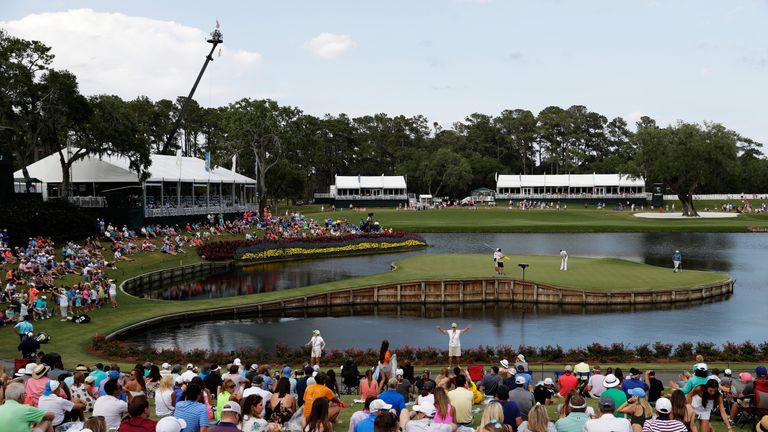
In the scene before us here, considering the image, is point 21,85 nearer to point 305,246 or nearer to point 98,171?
point 98,171

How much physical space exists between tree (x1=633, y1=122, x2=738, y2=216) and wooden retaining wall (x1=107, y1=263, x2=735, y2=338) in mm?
61853

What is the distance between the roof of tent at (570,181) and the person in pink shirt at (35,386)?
116543mm

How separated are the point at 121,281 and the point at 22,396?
31.2 metres

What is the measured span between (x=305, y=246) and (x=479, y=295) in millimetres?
24421

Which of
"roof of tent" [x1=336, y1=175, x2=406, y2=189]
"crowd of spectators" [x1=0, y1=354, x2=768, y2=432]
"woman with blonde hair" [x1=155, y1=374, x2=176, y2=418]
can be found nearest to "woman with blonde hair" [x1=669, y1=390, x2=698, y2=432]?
"crowd of spectators" [x1=0, y1=354, x2=768, y2=432]

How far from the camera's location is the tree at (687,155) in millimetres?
95562

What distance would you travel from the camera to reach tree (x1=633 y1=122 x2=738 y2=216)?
9556 cm

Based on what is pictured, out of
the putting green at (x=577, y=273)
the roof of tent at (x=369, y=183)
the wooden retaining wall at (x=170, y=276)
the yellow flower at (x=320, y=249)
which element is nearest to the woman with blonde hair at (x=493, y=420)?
the putting green at (x=577, y=273)

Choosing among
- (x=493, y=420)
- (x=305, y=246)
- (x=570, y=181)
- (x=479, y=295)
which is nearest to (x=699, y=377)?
(x=493, y=420)

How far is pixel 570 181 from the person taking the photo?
406ft

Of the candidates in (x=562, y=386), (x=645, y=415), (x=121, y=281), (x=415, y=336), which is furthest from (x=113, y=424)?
(x=121, y=281)

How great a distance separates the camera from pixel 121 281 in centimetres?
4144

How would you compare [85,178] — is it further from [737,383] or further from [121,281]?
[737,383]

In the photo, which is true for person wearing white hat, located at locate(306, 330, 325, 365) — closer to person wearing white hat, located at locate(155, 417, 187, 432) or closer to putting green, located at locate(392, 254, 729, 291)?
person wearing white hat, located at locate(155, 417, 187, 432)
